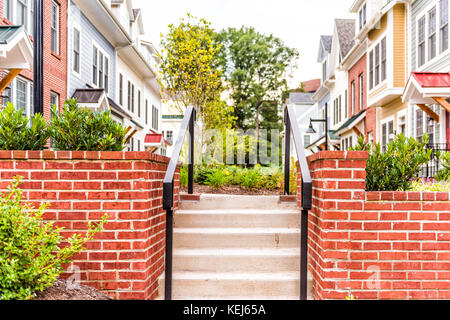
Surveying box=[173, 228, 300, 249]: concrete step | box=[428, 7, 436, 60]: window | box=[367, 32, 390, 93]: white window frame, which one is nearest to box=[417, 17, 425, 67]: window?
box=[428, 7, 436, 60]: window

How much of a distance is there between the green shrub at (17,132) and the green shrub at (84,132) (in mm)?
119

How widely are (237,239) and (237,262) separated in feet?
1.01

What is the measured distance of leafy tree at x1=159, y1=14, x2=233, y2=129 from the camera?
968 cm

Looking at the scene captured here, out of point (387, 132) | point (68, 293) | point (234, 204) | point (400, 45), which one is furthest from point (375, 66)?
point (68, 293)

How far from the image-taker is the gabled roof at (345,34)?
69.5 ft

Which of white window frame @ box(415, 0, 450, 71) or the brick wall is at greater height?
white window frame @ box(415, 0, 450, 71)

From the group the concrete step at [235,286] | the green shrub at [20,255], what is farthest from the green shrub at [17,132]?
the concrete step at [235,286]

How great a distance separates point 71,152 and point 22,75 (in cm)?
682

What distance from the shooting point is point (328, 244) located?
3160 mm

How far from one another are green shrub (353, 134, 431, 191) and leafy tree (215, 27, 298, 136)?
1104 inches

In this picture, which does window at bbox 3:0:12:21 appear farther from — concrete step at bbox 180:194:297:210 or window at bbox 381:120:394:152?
window at bbox 381:120:394:152

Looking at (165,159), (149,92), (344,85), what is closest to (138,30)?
(149,92)
